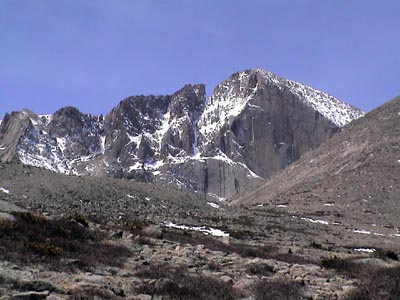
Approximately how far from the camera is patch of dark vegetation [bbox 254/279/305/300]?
41.8ft

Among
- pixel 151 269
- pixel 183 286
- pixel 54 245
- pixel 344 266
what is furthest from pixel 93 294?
pixel 344 266

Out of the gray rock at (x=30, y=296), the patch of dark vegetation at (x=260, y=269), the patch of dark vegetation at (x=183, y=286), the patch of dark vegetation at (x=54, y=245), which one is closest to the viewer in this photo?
the gray rock at (x=30, y=296)

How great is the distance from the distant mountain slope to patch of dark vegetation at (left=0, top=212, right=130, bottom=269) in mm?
61015

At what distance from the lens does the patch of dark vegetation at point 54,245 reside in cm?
1455

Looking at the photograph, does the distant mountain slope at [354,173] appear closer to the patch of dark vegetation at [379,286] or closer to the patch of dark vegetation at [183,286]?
the patch of dark vegetation at [379,286]

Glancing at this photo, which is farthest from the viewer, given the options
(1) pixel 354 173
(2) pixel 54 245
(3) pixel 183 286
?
(1) pixel 354 173

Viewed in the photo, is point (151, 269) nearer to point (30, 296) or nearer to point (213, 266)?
point (213, 266)

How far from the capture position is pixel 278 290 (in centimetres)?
1345

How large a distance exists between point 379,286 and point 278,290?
110 inches

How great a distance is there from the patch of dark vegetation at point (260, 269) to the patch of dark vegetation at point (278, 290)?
2.06m

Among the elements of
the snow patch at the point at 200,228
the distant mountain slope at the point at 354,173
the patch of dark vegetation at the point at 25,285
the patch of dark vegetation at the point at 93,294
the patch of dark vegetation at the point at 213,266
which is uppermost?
the distant mountain slope at the point at 354,173

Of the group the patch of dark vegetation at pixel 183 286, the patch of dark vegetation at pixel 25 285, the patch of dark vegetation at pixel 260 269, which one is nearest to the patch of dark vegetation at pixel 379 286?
the patch of dark vegetation at pixel 260 269

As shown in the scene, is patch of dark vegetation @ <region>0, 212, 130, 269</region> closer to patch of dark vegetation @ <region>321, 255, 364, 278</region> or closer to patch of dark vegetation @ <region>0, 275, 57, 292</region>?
patch of dark vegetation @ <region>0, 275, 57, 292</region>

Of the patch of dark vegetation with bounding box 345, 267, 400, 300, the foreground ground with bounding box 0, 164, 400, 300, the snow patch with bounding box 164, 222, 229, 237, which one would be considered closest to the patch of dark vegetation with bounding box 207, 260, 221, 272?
the foreground ground with bounding box 0, 164, 400, 300
